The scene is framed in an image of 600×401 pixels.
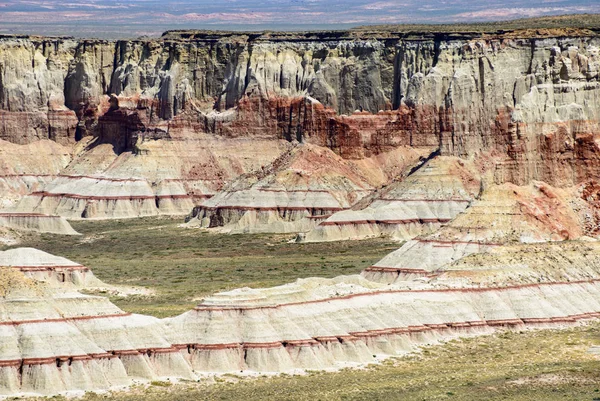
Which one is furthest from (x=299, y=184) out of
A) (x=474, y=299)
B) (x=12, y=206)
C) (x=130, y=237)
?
(x=474, y=299)

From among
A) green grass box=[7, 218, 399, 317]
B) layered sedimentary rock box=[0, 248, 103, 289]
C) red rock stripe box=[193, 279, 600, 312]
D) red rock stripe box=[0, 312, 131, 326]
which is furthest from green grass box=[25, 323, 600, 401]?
layered sedimentary rock box=[0, 248, 103, 289]

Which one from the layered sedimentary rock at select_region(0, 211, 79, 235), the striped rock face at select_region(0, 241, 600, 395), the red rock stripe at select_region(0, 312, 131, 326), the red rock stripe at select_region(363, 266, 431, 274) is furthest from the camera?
the layered sedimentary rock at select_region(0, 211, 79, 235)

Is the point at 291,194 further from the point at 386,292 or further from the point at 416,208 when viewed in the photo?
the point at 386,292

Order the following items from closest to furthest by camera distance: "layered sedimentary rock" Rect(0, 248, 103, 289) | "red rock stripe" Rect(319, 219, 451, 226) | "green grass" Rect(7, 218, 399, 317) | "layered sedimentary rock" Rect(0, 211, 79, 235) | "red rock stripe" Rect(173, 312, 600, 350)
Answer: "red rock stripe" Rect(173, 312, 600, 350) < "layered sedimentary rock" Rect(0, 248, 103, 289) < "green grass" Rect(7, 218, 399, 317) < "red rock stripe" Rect(319, 219, 451, 226) < "layered sedimentary rock" Rect(0, 211, 79, 235)

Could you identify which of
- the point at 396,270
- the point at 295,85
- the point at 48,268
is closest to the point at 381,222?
the point at 396,270

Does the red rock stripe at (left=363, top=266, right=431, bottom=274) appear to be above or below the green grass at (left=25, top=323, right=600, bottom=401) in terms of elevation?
below

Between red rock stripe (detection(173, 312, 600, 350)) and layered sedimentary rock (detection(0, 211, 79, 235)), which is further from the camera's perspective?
layered sedimentary rock (detection(0, 211, 79, 235))

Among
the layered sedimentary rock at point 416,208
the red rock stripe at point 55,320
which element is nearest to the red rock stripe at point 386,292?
the red rock stripe at point 55,320

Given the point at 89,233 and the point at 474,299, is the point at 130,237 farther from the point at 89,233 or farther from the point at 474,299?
the point at 474,299

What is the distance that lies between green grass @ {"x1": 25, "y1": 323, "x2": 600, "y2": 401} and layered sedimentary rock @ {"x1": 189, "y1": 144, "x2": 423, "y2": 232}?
207 ft

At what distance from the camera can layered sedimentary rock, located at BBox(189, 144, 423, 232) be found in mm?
150250

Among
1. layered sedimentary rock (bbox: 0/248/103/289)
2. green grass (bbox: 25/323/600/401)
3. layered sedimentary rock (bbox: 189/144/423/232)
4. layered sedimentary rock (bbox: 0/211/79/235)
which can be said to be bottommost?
layered sedimentary rock (bbox: 0/211/79/235)

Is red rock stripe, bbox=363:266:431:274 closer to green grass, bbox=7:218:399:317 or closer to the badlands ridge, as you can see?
the badlands ridge

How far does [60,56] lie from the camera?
194 m
